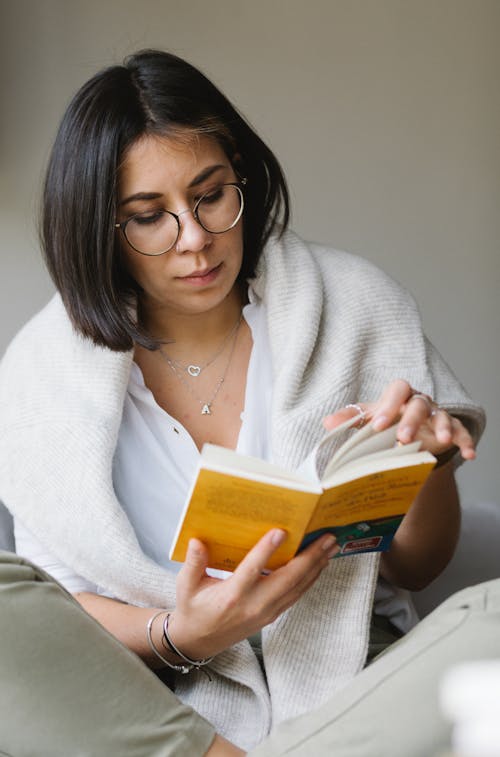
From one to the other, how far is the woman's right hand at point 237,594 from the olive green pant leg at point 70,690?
0.41ft

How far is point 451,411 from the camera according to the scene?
64.1 inches

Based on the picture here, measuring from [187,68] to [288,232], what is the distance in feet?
1.04

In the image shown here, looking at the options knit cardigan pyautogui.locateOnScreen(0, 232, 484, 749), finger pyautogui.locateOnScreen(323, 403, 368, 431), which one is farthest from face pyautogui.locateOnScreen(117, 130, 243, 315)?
finger pyautogui.locateOnScreen(323, 403, 368, 431)

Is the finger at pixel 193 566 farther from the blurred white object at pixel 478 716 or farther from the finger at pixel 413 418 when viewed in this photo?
the blurred white object at pixel 478 716

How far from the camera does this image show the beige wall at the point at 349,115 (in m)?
2.58

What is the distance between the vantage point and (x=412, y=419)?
1254mm

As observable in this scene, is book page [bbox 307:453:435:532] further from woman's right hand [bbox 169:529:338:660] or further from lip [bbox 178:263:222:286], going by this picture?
lip [bbox 178:263:222:286]

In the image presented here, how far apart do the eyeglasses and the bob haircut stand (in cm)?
3

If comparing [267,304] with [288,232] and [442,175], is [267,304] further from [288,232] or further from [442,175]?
[442,175]

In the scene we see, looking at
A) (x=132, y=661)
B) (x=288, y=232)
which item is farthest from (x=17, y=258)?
(x=132, y=661)

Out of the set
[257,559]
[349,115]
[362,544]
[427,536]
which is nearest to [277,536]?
[257,559]

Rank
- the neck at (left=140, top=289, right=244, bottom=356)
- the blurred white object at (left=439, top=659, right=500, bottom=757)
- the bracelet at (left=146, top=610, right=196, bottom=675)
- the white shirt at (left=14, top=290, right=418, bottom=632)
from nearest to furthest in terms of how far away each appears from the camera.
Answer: the blurred white object at (left=439, top=659, right=500, bottom=757), the bracelet at (left=146, top=610, right=196, bottom=675), the white shirt at (left=14, top=290, right=418, bottom=632), the neck at (left=140, top=289, right=244, bottom=356)

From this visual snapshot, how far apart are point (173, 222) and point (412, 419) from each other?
48 cm

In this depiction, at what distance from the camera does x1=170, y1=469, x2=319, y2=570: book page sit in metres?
1.14
